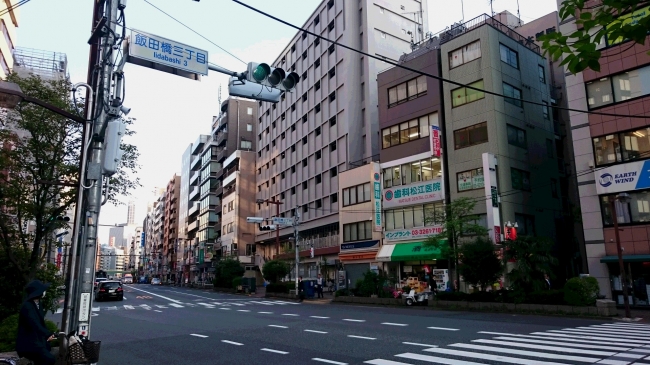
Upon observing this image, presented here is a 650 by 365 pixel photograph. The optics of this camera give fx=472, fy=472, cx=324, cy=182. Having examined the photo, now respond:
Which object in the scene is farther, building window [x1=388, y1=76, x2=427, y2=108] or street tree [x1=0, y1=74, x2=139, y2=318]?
building window [x1=388, y1=76, x2=427, y2=108]

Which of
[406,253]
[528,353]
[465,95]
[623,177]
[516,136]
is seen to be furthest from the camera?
[406,253]

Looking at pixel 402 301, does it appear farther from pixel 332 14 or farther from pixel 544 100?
pixel 332 14

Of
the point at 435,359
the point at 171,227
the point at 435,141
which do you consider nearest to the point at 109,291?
the point at 435,141

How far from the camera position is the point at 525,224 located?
33.1 meters

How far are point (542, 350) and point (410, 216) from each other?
82.9ft

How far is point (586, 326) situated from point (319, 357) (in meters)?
10.6

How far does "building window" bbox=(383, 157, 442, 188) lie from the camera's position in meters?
34.6

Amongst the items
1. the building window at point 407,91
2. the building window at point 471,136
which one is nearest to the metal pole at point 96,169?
the building window at point 471,136

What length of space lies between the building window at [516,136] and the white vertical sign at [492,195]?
3033 mm

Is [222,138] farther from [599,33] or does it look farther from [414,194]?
[599,33]

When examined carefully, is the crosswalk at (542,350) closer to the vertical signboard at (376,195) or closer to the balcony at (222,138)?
the vertical signboard at (376,195)

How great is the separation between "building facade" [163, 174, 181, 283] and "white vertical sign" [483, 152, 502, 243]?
323 feet

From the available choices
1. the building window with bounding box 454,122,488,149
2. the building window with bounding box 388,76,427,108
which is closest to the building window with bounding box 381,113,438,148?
the building window with bounding box 388,76,427,108

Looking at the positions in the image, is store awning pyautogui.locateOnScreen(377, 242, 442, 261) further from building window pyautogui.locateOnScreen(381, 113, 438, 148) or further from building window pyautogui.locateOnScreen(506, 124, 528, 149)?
building window pyautogui.locateOnScreen(506, 124, 528, 149)
